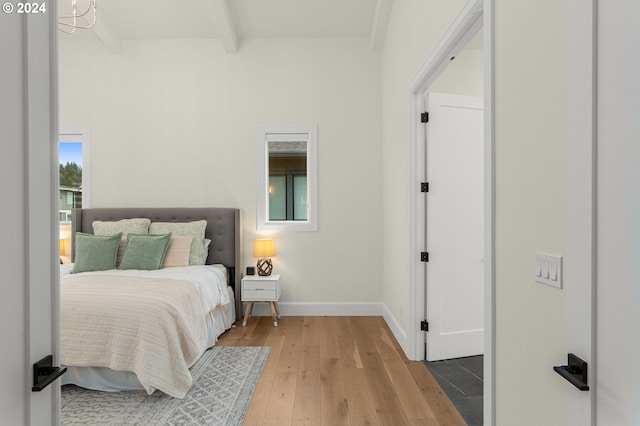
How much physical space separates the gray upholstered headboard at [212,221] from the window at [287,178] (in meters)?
0.38

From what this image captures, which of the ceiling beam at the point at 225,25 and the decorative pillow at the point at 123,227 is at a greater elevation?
the ceiling beam at the point at 225,25

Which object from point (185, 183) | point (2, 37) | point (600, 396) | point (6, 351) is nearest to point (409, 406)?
point (600, 396)

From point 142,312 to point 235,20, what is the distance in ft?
11.2

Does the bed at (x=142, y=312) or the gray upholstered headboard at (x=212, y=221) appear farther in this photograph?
the gray upholstered headboard at (x=212, y=221)

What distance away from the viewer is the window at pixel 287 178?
429 cm

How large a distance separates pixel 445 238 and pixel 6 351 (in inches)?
110

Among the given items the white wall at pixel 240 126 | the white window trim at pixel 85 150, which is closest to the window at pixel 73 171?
the white window trim at pixel 85 150

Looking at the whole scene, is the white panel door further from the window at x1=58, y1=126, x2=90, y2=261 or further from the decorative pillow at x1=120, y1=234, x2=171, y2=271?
the window at x1=58, y1=126, x2=90, y2=261

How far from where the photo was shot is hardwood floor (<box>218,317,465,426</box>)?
211cm

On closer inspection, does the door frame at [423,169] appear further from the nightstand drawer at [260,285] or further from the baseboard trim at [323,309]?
the nightstand drawer at [260,285]

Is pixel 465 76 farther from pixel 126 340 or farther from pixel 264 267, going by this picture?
pixel 126 340

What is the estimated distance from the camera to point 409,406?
2.21 m

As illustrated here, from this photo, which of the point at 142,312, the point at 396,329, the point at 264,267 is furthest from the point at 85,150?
the point at 396,329

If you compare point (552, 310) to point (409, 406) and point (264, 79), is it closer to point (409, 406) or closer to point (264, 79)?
point (409, 406)
